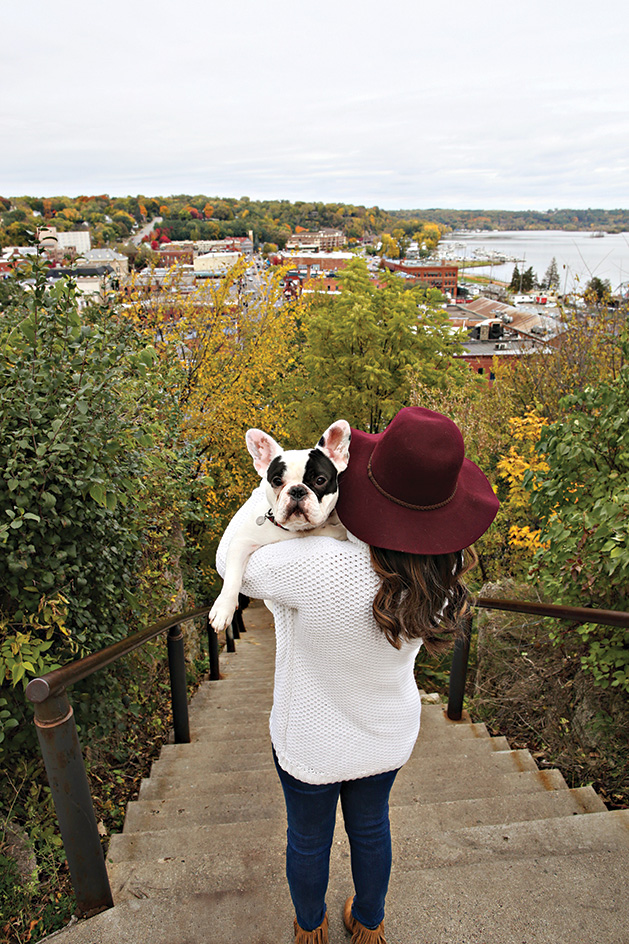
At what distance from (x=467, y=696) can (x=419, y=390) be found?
21.9 feet

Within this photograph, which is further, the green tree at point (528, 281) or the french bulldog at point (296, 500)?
the green tree at point (528, 281)

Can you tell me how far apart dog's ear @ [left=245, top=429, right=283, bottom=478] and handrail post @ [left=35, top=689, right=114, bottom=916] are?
108cm

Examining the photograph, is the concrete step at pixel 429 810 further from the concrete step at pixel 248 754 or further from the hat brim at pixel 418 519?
the hat brim at pixel 418 519

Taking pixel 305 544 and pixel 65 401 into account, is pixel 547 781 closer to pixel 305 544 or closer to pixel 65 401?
pixel 305 544

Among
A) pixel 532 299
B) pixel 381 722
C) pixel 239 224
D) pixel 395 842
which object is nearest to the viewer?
pixel 381 722

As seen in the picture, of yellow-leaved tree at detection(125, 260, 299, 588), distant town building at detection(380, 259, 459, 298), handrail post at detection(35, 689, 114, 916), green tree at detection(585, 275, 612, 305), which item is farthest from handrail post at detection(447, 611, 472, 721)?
distant town building at detection(380, 259, 459, 298)

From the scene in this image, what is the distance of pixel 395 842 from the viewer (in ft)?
8.70

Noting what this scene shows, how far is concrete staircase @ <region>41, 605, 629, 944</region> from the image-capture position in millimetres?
2146

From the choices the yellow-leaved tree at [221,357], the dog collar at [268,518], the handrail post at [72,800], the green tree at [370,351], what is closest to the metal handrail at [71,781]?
the handrail post at [72,800]

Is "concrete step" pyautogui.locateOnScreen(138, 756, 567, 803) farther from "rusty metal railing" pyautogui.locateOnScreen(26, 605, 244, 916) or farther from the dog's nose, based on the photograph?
the dog's nose

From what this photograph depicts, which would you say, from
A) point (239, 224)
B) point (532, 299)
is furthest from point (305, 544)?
point (239, 224)

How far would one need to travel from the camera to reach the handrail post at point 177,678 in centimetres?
371

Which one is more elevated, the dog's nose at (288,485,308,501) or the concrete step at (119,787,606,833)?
the dog's nose at (288,485,308,501)

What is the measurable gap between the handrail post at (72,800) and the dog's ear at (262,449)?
1081 millimetres
